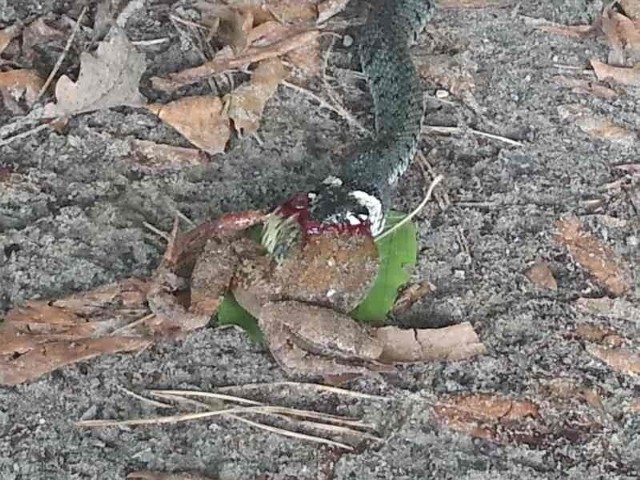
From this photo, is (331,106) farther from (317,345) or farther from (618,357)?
(618,357)

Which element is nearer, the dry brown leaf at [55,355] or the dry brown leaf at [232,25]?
the dry brown leaf at [55,355]

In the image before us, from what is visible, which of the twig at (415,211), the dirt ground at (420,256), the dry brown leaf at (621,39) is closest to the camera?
the dirt ground at (420,256)

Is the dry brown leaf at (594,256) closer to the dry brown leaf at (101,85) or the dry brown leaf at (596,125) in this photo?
the dry brown leaf at (596,125)

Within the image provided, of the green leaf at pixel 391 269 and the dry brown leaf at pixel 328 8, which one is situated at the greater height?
the dry brown leaf at pixel 328 8

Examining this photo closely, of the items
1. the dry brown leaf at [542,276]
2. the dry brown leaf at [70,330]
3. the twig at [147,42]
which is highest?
the twig at [147,42]

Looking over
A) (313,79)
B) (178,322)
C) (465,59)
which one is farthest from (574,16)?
(178,322)

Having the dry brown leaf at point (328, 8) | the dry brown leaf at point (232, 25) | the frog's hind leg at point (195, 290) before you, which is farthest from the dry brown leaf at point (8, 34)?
the frog's hind leg at point (195, 290)

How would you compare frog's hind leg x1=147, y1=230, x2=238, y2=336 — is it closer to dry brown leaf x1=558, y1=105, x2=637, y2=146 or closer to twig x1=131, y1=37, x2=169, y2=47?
twig x1=131, y1=37, x2=169, y2=47
